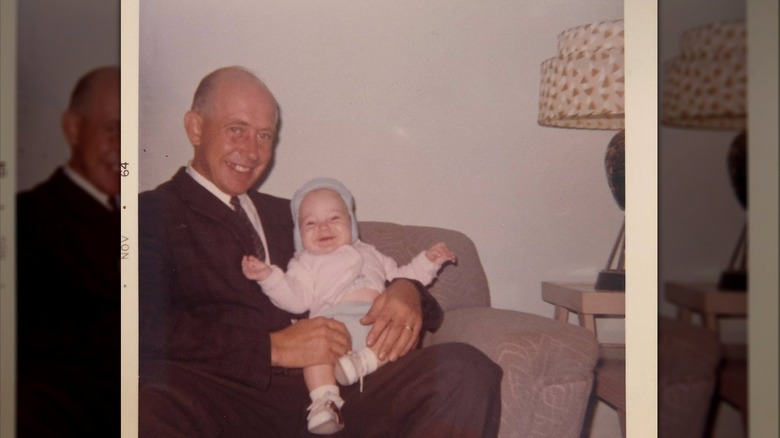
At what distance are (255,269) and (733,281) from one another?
988mm

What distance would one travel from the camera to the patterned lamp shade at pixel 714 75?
1730 mm

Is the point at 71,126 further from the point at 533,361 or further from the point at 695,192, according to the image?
the point at 695,192

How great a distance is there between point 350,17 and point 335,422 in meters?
0.84

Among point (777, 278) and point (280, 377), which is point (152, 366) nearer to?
point (280, 377)

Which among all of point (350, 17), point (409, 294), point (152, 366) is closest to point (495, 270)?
point (409, 294)

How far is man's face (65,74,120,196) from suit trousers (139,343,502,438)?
43cm

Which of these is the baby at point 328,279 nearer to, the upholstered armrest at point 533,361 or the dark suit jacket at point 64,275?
the upholstered armrest at point 533,361

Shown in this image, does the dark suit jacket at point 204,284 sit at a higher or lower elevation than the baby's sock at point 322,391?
higher

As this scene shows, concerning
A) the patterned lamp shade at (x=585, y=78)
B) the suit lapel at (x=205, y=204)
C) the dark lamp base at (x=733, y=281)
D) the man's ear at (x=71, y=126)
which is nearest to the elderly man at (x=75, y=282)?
the man's ear at (x=71, y=126)

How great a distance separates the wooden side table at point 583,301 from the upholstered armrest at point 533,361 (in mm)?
26

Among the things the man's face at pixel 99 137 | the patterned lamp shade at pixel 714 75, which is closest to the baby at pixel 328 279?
the man's face at pixel 99 137

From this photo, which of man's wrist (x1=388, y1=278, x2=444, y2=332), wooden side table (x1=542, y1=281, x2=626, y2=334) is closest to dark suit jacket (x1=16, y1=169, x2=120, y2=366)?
man's wrist (x1=388, y1=278, x2=444, y2=332)

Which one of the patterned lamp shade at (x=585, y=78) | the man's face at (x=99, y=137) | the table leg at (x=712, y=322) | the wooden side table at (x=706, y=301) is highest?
the patterned lamp shade at (x=585, y=78)

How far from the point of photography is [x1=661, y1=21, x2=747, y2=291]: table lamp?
68.1 inches
